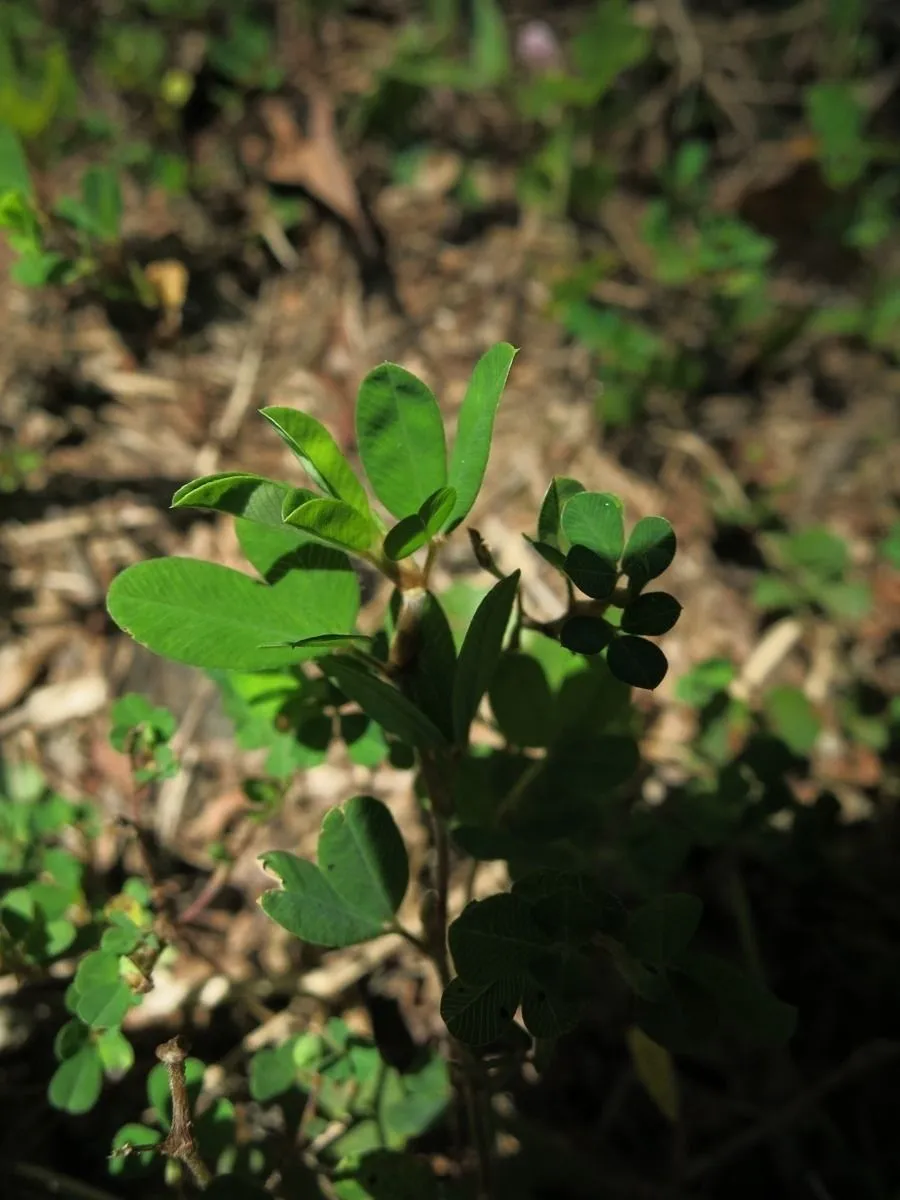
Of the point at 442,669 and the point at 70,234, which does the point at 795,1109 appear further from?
the point at 70,234

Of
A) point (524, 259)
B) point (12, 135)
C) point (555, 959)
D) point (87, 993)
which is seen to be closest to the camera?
point (555, 959)

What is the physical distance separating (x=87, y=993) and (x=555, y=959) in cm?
54

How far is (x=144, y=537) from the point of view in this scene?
80.3 inches

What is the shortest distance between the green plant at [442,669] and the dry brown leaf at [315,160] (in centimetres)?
178

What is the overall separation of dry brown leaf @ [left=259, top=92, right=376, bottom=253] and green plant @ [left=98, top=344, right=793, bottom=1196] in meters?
1.78

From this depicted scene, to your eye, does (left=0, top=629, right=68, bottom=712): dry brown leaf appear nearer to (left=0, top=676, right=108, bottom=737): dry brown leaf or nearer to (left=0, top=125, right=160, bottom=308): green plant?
(left=0, top=676, right=108, bottom=737): dry brown leaf

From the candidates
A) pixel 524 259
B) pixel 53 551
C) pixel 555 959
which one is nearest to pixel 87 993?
pixel 555 959

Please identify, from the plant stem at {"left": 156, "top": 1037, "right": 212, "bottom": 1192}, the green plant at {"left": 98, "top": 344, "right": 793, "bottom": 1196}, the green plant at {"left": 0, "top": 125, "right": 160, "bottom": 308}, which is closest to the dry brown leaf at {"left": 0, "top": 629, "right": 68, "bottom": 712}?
the green plant at {"left": 0, "top": 125, "right": 160, "bottom": 308}

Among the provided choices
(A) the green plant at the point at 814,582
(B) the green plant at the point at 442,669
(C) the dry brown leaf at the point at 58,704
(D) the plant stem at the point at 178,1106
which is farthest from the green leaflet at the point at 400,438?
(A) the green plant at the point at 814,582

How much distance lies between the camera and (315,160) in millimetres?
2615

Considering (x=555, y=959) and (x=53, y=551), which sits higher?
(x=555, y=959)

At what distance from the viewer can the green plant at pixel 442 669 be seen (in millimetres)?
905

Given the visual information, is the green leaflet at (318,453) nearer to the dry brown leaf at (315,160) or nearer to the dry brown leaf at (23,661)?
the dry brown leaf at (23,661)

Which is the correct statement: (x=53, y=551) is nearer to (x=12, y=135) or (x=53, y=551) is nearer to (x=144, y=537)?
(x=144, y=537)
